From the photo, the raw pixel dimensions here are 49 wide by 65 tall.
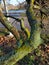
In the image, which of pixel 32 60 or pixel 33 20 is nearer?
pixel 33 20

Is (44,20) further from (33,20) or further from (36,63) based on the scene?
(33,20)

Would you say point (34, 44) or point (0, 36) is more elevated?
point (34, 44)

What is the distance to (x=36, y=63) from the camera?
28.2ft

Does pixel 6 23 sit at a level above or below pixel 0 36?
above

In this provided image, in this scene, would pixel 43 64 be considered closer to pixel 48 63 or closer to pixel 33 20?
pixel 48 63

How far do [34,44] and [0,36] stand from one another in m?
→ 8.29

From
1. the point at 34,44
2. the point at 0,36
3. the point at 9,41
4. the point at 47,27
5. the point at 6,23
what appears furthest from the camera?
the point at 0,36

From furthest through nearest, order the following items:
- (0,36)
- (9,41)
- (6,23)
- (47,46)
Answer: (0,36) < (9,41) < (47,46) < (6,23)

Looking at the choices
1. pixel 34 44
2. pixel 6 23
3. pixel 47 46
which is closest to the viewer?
pixel 34 44

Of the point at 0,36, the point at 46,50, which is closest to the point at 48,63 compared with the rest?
the point at 46,50

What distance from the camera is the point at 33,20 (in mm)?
4473

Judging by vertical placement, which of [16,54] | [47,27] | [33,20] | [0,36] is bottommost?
[0,36]

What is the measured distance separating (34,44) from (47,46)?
574cm

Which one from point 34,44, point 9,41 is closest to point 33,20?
point 34,44
